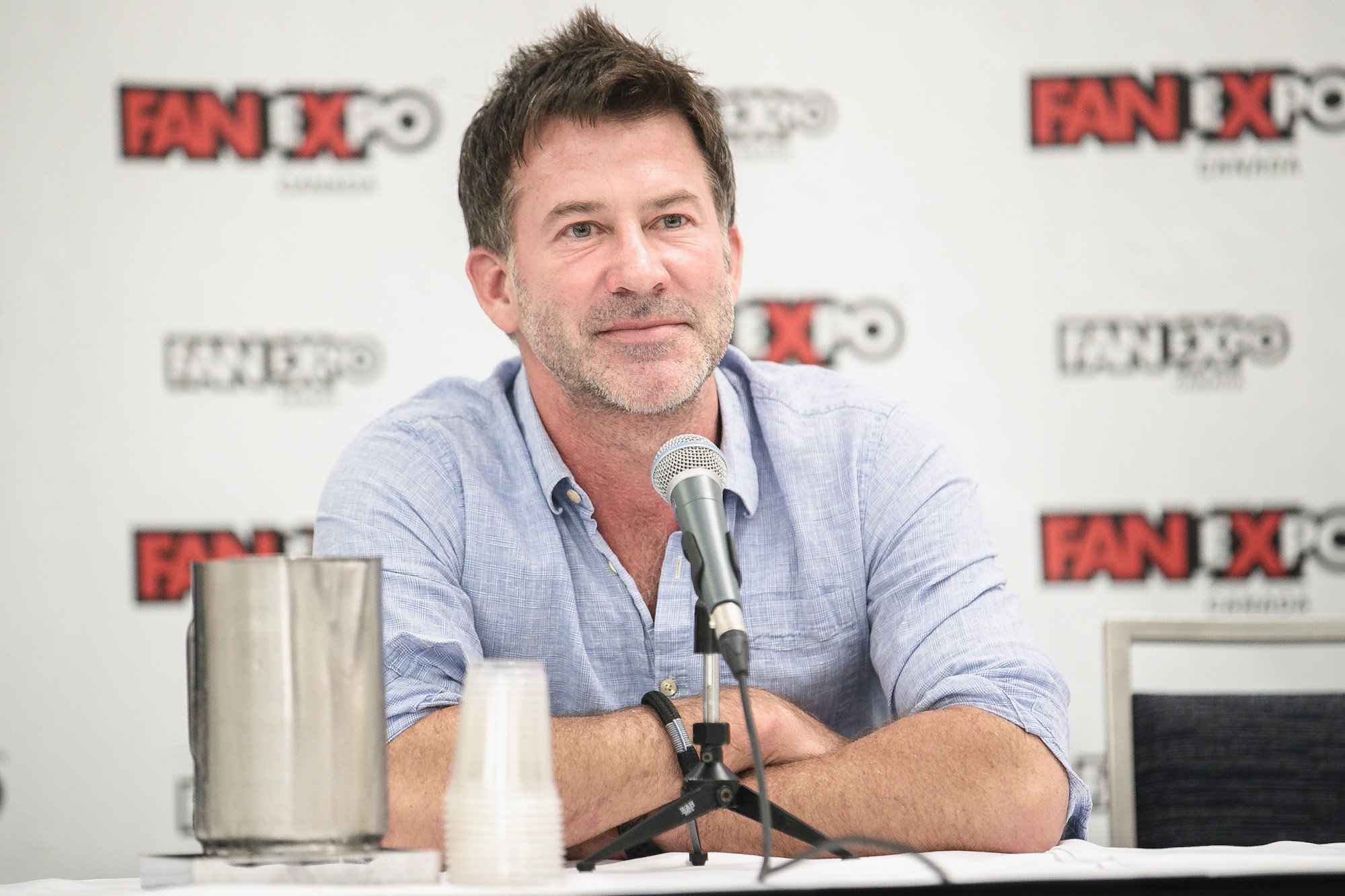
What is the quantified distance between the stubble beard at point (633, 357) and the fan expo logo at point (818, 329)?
127cm

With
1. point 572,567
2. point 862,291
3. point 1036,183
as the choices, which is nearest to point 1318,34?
point 1036,183

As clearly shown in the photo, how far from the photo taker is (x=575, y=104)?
204cm

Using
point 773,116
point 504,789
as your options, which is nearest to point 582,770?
point 504,789

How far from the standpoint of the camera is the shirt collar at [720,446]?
2.04m

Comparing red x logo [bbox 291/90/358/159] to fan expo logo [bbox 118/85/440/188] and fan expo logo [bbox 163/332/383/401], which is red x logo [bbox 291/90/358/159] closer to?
fan expo logo [bbox 118/85/440/188]

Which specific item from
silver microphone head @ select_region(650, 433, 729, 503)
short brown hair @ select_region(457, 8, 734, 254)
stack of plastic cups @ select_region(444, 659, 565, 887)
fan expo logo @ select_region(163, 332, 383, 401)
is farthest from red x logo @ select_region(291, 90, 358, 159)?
stack of plastic cups @ select_region(444, 659, 565, 887)

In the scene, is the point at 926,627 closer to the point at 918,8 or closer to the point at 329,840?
the point at 329,840

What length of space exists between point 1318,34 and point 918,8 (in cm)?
110

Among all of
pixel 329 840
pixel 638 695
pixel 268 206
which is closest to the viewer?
pixel 329 840

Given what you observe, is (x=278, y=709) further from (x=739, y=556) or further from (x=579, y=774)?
(x=739, y=556)

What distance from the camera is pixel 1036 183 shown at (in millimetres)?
3348

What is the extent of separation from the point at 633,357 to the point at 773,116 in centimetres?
156

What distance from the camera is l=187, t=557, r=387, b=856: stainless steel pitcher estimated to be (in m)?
1.04

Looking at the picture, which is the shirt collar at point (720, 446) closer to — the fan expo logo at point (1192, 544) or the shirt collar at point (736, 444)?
the shirt collar at point (736, 444)
